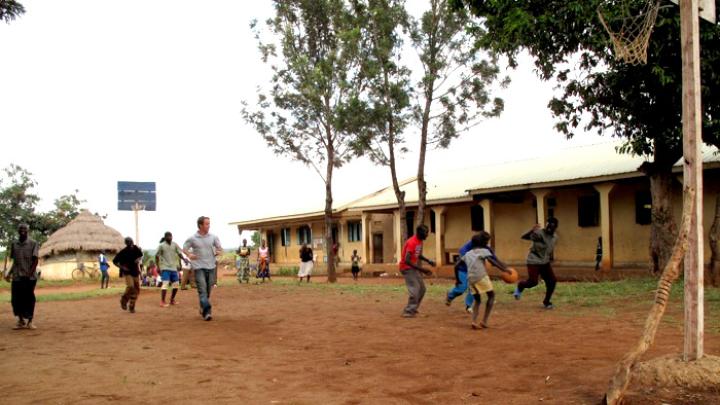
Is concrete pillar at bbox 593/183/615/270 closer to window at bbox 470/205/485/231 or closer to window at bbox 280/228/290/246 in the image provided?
window at bbox 470/205/485/231

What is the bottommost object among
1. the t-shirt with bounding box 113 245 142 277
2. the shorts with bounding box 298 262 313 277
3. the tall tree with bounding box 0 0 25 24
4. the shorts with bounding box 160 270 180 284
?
the shorts with bounding box 298 262 313 277

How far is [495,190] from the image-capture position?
24.3 meters

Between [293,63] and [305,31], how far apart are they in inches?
55.2

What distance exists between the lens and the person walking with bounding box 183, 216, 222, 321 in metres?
11.8

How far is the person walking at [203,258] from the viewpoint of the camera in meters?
11.8

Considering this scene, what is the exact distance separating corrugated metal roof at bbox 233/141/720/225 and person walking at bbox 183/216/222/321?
12.7 m

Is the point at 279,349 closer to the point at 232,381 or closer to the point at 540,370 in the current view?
the point at 232,381

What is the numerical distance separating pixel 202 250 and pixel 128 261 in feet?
9.66

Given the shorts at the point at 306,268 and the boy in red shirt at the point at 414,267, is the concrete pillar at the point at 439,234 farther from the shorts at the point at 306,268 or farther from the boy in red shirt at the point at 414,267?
the boy in red shirt at the point at 414,267

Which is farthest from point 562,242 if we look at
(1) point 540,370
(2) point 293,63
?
(1) point 540,370

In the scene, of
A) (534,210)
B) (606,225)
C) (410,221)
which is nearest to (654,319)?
(606,225)

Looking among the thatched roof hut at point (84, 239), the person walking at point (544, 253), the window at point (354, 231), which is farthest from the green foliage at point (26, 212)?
the person walking at point (544, 253)

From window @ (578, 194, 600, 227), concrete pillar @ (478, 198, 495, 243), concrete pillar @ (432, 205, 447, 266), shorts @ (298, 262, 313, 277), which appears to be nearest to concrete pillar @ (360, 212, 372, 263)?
concrete pillar @ (432, 205, 447, 266)

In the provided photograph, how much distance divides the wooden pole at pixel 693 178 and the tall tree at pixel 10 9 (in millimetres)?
9215
